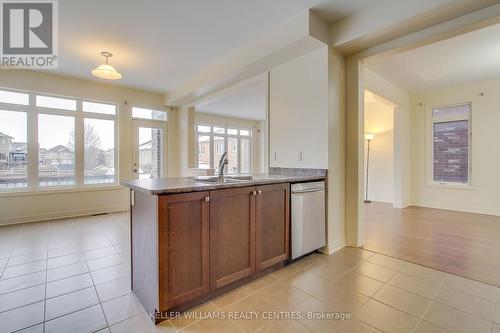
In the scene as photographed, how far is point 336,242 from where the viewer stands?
3.04 m

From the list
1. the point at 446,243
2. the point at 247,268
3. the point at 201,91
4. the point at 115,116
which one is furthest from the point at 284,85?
the point at 115,116

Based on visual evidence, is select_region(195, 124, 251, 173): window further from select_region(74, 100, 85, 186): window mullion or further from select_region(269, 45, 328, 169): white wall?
select_region(269, 45, 328, 169): white wall

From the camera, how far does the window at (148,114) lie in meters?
5.65

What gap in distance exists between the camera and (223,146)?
354 inches

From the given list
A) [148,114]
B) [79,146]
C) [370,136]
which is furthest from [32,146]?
[370,136]

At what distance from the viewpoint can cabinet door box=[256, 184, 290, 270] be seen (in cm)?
227

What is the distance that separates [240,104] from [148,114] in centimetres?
255

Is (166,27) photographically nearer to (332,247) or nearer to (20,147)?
(332,247)

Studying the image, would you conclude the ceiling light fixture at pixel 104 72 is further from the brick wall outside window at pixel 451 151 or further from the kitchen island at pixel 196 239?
the brick wall outside window at pixel 451 151

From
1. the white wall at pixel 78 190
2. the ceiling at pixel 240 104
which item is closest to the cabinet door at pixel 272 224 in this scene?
the ceiling at pixel 240 104

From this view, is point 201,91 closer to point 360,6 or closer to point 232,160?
point 360,6

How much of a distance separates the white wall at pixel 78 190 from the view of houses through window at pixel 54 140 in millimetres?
173

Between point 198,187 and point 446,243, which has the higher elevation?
point 198,187

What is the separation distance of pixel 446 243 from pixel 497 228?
155 cm
